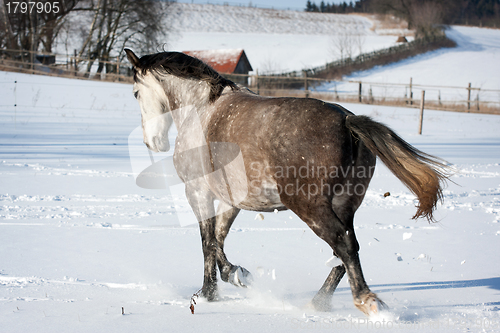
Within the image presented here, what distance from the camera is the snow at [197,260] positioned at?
249 cm

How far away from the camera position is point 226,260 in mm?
3076

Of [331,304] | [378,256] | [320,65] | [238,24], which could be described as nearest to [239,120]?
[331,304]

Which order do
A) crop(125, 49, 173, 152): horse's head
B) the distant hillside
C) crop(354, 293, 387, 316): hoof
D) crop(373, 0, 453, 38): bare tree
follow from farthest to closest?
1. the distant hillside
2. crop(373, 0, 453, 38): bare tree
3. crop(125, 49, 173, 152): horse's head
4. crop(354, 293, 387, 316): hoof

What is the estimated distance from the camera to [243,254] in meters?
3.79

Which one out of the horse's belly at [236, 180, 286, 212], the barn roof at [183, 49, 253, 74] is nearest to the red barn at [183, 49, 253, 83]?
the barn roof at [183, 49, 253, 74]

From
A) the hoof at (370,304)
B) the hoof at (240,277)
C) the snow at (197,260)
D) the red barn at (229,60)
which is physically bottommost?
the snow at (197,260)

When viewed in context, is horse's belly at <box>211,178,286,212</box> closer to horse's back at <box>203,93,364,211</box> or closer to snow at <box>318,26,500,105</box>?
horse's back at <box>203,93,364,211</box>


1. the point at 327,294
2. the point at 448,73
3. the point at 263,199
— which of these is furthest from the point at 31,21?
the point at 448,73

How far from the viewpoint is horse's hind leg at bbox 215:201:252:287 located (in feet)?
9.78

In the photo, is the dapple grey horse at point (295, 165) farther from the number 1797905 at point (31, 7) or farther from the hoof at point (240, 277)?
the number 1797905 at point (31, 7)

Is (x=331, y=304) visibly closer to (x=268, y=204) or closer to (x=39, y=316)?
(x=268, y=204)

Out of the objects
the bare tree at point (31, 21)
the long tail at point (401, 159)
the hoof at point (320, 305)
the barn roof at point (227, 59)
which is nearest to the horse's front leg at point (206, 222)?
the hoof at point (320, 305)

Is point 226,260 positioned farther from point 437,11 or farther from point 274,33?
point 274,33

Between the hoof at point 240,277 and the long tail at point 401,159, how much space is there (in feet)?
4.36
